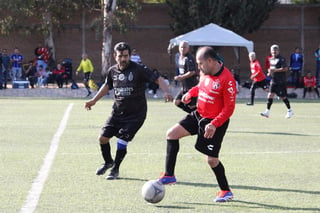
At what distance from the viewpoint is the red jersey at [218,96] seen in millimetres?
7957

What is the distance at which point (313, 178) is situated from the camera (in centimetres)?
976

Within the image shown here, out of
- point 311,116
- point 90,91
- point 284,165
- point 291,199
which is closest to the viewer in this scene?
point 291,199

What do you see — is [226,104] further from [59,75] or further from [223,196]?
[59,75]

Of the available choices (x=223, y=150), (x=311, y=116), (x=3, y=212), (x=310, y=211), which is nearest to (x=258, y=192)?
(x=310, y=211)

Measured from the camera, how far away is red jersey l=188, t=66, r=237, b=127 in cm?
796

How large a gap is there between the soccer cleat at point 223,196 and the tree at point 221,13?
2693cm

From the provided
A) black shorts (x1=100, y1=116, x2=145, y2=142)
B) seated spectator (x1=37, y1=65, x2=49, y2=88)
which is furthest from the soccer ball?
seated spectator (x1=37, y1=65, x2=49, y2=88)

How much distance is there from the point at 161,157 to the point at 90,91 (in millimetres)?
18568

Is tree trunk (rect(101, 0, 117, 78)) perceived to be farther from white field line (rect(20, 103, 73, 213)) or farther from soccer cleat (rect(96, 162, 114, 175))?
soccer cleat (rect(96, 162, 114, 175))

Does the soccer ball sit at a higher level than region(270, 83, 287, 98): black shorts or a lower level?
lower

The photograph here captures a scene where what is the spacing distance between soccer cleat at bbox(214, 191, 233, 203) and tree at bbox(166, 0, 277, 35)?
26.9m

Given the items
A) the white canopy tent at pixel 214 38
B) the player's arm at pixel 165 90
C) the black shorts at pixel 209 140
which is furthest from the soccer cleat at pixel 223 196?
the white canopy tent at pixel 214 38

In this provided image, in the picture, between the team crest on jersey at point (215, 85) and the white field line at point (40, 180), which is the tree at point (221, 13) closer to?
the white field line at point (40, 180)

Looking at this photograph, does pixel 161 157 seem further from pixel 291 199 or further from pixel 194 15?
pixel 194 15
